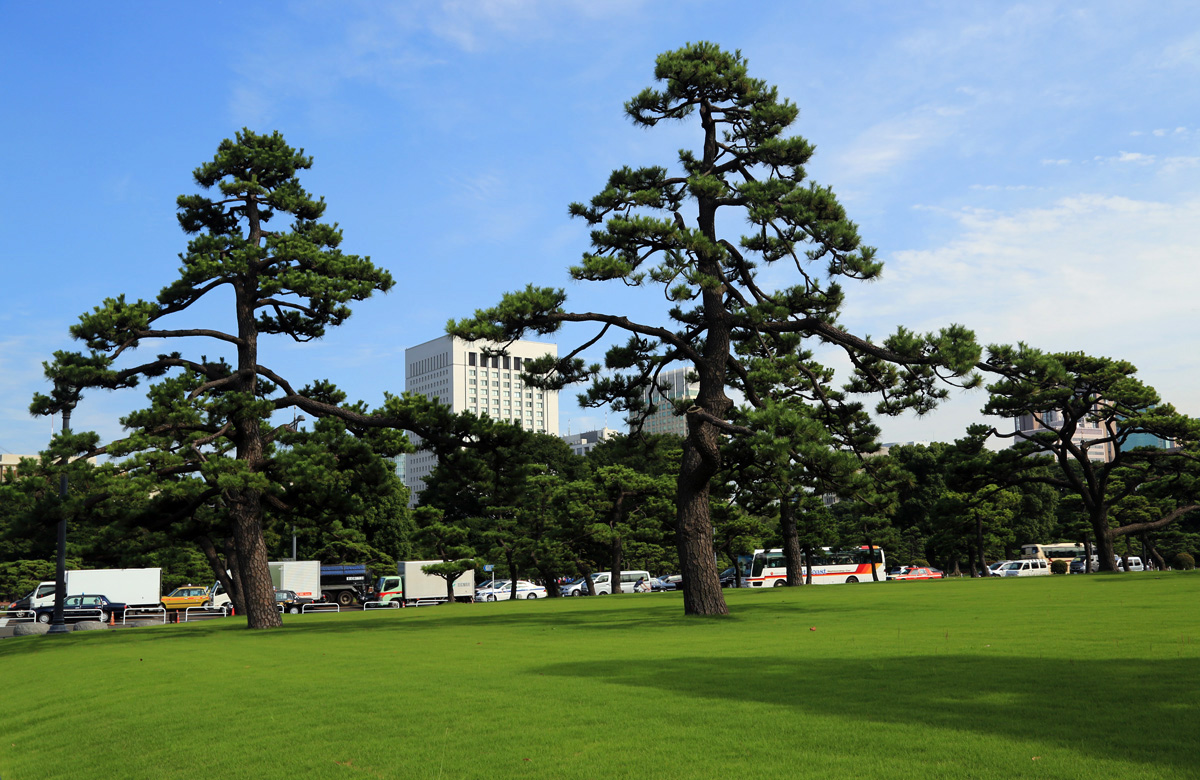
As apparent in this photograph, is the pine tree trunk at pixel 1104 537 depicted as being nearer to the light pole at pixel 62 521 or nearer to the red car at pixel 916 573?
the red car at pixel 916 573

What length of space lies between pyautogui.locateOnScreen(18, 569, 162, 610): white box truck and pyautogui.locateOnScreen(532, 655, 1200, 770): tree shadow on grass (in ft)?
127

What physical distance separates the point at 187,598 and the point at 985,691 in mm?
45724

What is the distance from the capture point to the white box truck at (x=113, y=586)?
40281mm

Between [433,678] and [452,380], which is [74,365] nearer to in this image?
[433,678]

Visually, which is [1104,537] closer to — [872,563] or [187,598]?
[872,563]

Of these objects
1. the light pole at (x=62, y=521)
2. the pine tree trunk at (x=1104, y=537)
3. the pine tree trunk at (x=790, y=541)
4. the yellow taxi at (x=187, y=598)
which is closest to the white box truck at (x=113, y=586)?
the yellow taxi at (x=187, y=598)

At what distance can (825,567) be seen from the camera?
178 ft

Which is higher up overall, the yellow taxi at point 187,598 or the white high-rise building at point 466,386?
the white high-rise building at point 466,386

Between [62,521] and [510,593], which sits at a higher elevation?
[62,521]

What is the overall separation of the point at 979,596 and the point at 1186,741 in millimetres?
18056

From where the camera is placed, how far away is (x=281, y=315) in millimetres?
21438

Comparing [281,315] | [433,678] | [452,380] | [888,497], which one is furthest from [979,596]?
[452,380]

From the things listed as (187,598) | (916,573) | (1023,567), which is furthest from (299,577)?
(1023,567)

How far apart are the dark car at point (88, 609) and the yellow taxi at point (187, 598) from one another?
3596mm
